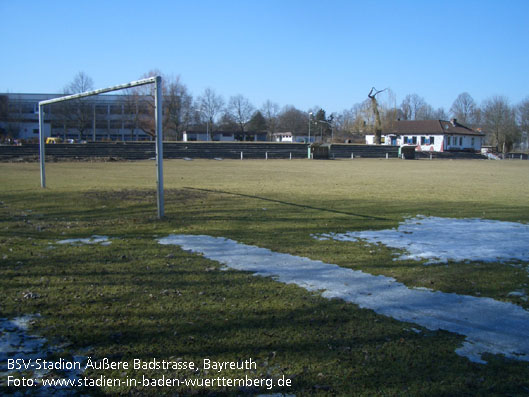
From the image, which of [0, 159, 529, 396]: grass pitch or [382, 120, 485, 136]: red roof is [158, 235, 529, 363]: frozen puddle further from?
[382, 120, 485, 136]: red roof

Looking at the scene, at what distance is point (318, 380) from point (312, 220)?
22.8 ft

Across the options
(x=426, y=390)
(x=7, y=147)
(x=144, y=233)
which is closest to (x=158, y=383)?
(x=426, y=390)

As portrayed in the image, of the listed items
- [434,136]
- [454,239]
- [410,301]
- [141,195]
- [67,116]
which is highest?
[67,116]

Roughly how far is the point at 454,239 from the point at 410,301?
400 cm

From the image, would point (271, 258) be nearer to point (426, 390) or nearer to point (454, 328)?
point (454, 328)

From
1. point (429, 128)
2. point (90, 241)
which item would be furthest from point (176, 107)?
point (90, 241)

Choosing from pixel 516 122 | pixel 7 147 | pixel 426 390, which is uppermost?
pixel 516 122

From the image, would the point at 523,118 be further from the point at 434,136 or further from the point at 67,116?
the point at 67,116

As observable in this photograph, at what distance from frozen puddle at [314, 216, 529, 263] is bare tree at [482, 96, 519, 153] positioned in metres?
84.6

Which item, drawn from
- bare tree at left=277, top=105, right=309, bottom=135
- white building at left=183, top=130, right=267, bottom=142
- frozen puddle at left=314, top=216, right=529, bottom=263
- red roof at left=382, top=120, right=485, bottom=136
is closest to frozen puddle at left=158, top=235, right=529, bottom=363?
frozen puddle at left=314, top=216, right=529, bottom=263

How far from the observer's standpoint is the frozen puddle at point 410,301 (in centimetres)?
414

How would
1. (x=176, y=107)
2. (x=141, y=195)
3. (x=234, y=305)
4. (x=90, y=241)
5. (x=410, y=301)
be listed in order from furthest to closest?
(x=176, y=107)
(x=141, y=195)
(x=90, y=241)
(x=410, y=301)
(x=234, y=305)

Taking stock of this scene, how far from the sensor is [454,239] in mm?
8539

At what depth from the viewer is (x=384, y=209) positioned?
39.9ft
